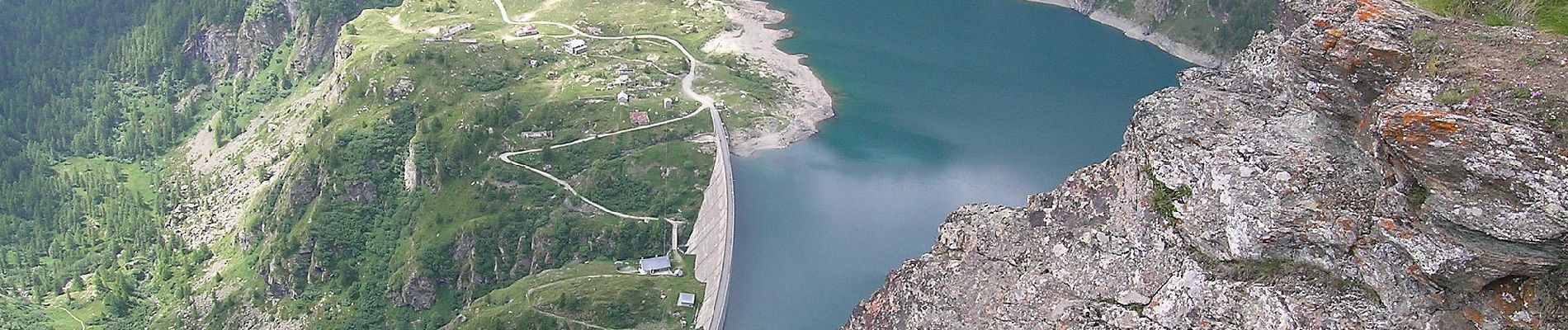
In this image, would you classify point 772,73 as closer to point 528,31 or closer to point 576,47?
point 576,47

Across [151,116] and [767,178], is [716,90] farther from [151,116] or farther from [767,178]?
[151,116]

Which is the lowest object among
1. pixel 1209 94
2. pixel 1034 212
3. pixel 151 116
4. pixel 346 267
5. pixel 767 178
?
pixel 151 116

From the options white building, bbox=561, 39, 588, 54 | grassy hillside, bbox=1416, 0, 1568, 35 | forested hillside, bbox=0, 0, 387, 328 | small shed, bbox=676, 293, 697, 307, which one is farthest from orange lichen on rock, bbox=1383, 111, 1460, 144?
white building, bbox=561, 39, 588, 54

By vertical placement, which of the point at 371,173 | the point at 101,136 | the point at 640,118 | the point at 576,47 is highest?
the point at 640,118

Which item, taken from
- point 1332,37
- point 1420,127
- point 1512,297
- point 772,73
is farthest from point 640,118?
point 1512,297

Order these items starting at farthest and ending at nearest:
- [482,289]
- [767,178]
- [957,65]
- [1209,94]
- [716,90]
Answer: [957,65] < [716,90] < [767,178] < [482,289] < [1209,94]

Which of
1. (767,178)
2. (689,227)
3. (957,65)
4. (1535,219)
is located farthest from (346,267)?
(1535,219)
